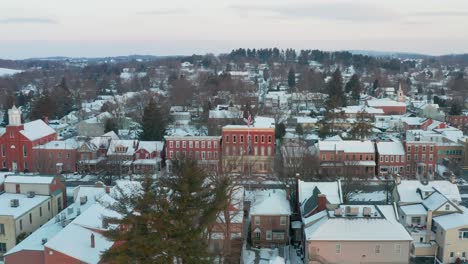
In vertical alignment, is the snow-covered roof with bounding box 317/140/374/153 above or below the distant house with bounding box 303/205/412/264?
above

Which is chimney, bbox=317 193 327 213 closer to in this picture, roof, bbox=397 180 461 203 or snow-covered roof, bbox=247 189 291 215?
snow-covered roof, bbox=247 189 291 215

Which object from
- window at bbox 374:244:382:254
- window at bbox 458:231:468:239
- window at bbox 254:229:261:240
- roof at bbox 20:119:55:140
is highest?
roof at bbox 20:119:55:140

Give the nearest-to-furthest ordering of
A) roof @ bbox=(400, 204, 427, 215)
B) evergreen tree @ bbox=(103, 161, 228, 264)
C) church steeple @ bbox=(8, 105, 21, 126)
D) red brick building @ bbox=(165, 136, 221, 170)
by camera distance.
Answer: evergreen tree @ bbox=(103, 161, 228, 264), roof @ bbox=(400, 204, 427, 215), church steeple @ bbox=(8, 105, 21, 126), red brick building @ bbox=(165, 136, 221, 170)

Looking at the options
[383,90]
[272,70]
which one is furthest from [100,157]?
[272,70]

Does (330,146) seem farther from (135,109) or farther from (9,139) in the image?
(135,109)

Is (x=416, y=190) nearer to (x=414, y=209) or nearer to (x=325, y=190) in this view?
(x=414, y=209)

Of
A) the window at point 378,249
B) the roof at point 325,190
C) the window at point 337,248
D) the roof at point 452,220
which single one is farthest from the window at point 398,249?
the roof at point 325,190

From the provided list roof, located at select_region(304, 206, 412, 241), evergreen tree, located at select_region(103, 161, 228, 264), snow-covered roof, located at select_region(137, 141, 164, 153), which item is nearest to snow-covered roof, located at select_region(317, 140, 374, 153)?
snow-covered roof, located at select_region(137, 141, 164, 153)
